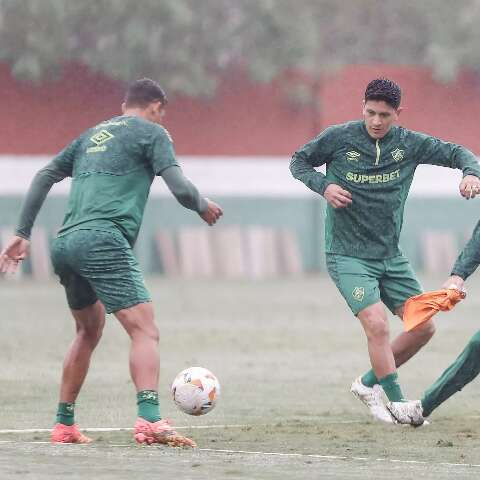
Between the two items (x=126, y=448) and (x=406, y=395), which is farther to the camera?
(x=406, y=395)

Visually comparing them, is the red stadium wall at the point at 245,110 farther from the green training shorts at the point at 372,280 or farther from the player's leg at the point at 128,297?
the player's leg at the point at 128,297

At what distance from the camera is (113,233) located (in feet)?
29.5

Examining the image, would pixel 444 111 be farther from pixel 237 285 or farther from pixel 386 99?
pixel 386 99

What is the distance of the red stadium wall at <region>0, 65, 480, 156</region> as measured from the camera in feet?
111

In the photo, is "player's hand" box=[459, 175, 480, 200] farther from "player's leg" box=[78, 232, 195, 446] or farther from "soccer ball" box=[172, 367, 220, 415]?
"player's leg" box=[78, 232, 195, 446]

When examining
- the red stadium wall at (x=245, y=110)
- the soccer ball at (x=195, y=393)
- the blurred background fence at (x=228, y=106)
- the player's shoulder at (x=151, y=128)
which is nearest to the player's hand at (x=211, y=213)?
the player's shoulder at (x=151, y=128)

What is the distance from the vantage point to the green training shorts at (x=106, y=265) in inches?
351

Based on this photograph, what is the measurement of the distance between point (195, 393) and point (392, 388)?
147 cm

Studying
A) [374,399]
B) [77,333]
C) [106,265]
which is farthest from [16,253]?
[374,399]

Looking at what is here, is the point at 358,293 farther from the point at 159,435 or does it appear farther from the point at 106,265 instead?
the point at 159,435

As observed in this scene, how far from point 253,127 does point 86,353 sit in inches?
1018

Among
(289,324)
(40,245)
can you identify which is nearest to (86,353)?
(289,324)

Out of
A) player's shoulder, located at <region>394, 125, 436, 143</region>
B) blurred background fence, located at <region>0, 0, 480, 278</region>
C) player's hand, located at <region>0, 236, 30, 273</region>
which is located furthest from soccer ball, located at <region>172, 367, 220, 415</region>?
blurred background fence, located at <region>0, 0, 480, 278</region>

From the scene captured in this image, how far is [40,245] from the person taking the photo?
106ft
